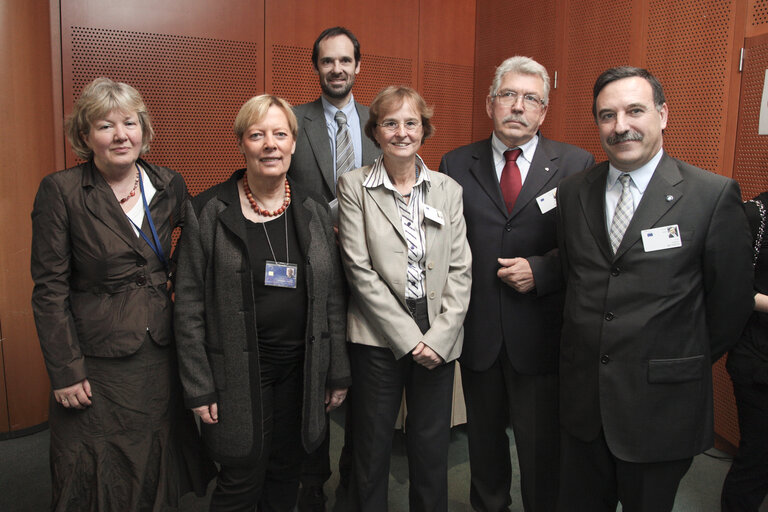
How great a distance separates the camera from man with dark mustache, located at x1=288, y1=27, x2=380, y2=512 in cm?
287

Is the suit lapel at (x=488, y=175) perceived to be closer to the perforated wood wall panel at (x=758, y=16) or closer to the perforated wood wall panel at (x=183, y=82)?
the perforated wood wall panel at (x=758, y=16)

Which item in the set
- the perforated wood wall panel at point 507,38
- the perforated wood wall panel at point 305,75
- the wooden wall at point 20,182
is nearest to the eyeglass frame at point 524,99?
the perforated wood wall panel at point 507,38

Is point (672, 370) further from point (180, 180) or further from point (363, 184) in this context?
point (180, 180)

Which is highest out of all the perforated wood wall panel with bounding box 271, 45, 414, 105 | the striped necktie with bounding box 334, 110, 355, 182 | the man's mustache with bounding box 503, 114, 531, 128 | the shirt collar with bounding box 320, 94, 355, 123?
the perforated wood wall panel with bounding box 271, 45, 414, 105

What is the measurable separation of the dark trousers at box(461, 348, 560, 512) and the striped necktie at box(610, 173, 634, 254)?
2.51ft

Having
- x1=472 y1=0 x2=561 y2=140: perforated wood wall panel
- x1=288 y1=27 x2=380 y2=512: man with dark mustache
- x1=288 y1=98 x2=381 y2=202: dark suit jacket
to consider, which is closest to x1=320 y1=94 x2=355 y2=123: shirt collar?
x1=288 y1=27 x2=380 y2=512: man with dark mustache

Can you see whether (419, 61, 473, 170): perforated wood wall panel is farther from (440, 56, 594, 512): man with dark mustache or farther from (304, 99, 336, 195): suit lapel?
(440, 56, 594, 512): man with dark mustache

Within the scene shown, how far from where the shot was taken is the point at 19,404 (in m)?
3.70

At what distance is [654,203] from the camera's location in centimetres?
190

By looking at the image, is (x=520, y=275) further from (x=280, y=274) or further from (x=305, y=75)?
(x=305, y=75)

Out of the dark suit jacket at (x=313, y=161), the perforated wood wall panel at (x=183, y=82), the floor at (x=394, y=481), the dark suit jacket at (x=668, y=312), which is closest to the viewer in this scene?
the dark suit jacket at (x=668, y=312)

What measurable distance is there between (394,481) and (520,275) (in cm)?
161

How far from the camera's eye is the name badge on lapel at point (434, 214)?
7.59ft

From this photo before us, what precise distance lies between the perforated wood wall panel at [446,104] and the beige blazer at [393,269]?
316 cm
